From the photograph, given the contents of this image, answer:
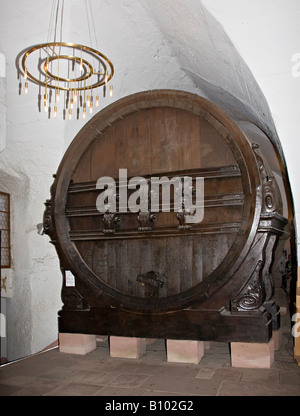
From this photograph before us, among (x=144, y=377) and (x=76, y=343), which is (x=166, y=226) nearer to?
(x=144, y=377)

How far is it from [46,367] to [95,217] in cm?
135

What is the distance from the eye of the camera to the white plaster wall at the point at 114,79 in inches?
115

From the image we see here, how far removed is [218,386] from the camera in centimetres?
267

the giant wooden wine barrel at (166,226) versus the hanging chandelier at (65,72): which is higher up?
the hanging chandelier at (65,72)

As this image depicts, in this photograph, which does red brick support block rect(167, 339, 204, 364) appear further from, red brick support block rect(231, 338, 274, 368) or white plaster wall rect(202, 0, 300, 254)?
white plaster wall rect(202, 0, 300, 254)

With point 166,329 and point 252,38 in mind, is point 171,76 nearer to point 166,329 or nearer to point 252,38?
point 252,38

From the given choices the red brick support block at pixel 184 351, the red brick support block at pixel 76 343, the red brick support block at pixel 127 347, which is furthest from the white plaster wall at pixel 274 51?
the red brick support block at pixel 76 343

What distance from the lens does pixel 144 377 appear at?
2.94 metres

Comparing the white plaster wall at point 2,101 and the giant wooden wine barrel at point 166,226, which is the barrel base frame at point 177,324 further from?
the white plaster wall at point 2,101

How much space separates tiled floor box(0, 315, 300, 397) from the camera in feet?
8.65

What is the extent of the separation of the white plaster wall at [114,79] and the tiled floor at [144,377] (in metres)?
1.21

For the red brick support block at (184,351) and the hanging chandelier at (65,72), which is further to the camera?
the hanging chandelier at (65,72)

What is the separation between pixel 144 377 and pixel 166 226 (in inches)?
47.1

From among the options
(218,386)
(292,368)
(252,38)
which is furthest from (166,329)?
(252,38)
